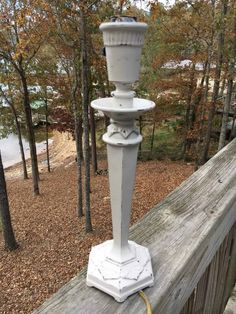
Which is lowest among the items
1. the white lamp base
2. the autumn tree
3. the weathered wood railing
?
the weathered wood railing

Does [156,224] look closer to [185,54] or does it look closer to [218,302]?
[218,302]

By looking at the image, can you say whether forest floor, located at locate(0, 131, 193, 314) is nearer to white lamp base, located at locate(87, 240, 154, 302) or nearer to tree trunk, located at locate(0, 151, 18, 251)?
tree trunk, located at locate(0, 151, 18, 251)

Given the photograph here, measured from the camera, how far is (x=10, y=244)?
6430 millimetres

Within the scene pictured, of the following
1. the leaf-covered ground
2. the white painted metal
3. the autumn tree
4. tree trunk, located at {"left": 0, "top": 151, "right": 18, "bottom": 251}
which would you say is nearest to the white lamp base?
the white painted metal

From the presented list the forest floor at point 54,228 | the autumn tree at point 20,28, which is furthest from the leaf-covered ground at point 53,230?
the autumn tree at point 20,28

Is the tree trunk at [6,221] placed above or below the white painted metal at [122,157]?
below

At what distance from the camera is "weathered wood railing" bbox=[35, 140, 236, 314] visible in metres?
0.74

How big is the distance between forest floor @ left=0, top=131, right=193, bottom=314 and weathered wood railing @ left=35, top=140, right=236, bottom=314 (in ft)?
14.4

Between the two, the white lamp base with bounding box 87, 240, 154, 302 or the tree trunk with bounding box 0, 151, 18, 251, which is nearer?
the white lamp base with bounding box 87, 240, 154, 302

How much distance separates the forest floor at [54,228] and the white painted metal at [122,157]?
4533mm

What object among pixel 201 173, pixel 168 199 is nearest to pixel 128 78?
pixel 168 199

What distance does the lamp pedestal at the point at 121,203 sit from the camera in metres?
0.74

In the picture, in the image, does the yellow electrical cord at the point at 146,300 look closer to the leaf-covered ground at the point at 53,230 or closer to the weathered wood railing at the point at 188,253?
the weathered wood railing at the point at 188,253

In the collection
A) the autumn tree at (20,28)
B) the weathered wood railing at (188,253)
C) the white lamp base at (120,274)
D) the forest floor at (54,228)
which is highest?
the autumn tree at (20,28)
